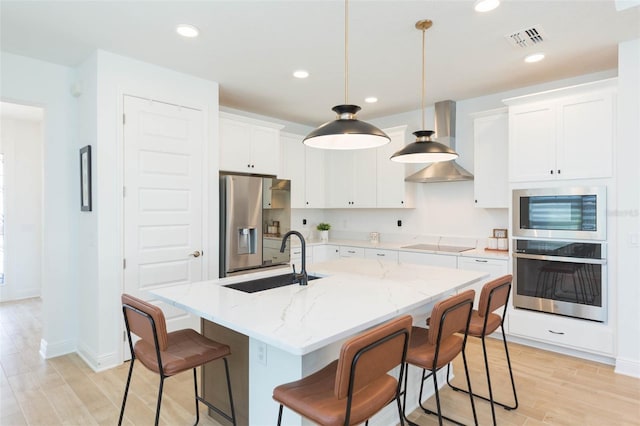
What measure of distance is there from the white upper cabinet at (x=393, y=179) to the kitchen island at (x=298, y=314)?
8.00 ft

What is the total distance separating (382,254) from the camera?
471 cm

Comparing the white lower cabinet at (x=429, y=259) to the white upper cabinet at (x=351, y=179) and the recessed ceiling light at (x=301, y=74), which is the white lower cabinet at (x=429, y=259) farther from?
the recessed ceiling light at (x=301, y=74)

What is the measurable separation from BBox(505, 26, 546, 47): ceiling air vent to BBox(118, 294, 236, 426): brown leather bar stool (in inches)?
119

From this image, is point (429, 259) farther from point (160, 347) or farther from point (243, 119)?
point (160, 347)

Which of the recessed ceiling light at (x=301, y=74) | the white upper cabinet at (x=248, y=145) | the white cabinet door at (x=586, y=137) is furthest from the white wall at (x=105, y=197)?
the white cabinet door at (x=586, y=137)

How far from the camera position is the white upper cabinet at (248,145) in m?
4.09

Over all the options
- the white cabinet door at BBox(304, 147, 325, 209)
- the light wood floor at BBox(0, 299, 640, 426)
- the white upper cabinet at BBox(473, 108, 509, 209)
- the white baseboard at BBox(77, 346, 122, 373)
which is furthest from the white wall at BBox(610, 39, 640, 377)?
the white baseboard at BBox(77, 346, 122, 373)

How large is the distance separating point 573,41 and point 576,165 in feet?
3.47

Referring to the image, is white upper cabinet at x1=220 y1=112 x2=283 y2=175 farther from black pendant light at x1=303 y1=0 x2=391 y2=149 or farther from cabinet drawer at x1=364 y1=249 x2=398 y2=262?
black pendant light at x1=303 y1=0 x2=391 y2=149

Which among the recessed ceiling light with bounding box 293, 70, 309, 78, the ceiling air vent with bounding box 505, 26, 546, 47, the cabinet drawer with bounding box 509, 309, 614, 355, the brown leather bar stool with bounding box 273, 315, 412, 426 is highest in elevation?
the recessed ceiling light with bounding box 293, 70, 309, 78

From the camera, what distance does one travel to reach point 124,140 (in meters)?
3.21

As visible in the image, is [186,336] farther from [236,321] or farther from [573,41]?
[573,41]

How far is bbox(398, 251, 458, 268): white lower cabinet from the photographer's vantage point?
4.06 m

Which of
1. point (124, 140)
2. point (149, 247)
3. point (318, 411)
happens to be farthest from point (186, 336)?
point (124, 140)
